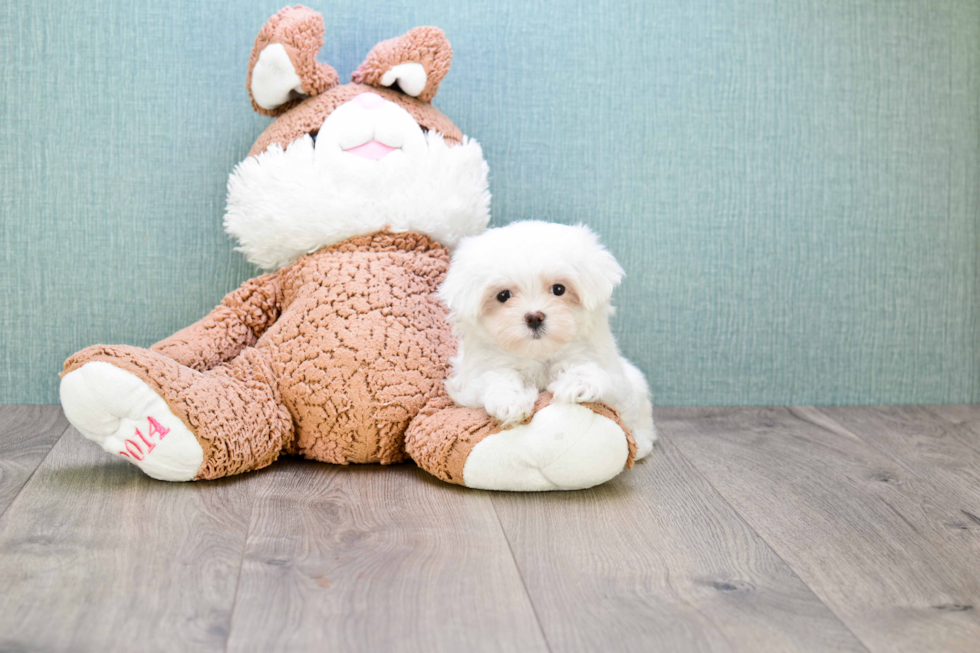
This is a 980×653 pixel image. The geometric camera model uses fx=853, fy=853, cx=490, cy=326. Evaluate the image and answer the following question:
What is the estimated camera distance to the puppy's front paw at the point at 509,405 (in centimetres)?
109

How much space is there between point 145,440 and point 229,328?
0.87 feet

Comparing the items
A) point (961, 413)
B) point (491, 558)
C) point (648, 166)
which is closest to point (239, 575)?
point (491, 558)

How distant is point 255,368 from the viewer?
4.10 ft

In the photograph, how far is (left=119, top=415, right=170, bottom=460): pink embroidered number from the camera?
1.10m

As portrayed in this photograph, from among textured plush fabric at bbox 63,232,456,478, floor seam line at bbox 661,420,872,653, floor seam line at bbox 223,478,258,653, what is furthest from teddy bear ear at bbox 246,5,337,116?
floor seam line at bbox 661,420,872,653

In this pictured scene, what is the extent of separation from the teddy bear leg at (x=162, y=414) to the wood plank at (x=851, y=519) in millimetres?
667

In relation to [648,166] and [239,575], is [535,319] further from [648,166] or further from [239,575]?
[648,166]

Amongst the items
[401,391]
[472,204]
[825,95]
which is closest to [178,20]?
[472,204]

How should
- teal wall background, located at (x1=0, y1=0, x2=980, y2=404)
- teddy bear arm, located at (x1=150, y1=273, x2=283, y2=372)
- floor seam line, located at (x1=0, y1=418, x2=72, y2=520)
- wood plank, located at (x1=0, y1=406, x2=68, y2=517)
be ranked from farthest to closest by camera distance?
teal wall background, located at (x1=0, y1=0, x2=980, y2=404), teddy bear arm, located at (x1=150, y1=273, x2=283, y2=372), wood plank, located at (x1=0, y1=406, x2=68, y2=517), floor seam line, located at (x1=0, y1=418, x2=72, y2=520)

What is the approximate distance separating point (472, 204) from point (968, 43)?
3.40 feet

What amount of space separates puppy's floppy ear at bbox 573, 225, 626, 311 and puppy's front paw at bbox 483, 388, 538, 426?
144mm

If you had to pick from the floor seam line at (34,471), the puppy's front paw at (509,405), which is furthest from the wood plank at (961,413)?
the floor seam line at (34,471)

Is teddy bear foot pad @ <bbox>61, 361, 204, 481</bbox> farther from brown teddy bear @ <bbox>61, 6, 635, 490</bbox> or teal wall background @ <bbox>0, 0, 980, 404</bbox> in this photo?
teal wall background @ <bbox>0, 0, 980, 404</bbox>

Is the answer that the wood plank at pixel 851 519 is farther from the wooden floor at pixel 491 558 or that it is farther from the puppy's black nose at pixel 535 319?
the puppy's black nose at pixel 535 319
